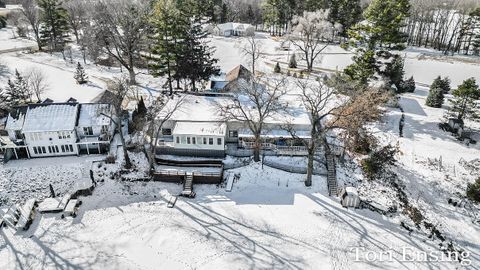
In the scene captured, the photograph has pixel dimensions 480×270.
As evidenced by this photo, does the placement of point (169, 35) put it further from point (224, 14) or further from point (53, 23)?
point (224, 14)

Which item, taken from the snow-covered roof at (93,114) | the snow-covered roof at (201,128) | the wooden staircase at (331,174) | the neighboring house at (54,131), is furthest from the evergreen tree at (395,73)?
the neighboring house at (54,131)

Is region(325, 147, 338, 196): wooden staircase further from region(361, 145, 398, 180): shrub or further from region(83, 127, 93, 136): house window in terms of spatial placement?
region(83, 127, 93, 136): house window

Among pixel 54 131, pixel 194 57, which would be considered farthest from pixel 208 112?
pixel 54 131

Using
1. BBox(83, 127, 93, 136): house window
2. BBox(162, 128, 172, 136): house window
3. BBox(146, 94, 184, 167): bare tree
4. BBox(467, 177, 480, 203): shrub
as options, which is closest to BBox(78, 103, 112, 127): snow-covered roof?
BBox(83, 127, 93, 136): house window

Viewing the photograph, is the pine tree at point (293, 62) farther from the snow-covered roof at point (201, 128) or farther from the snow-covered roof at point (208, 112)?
the snow-covered roof at point (201, 128)

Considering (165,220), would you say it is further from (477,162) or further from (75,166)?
(477,162)
